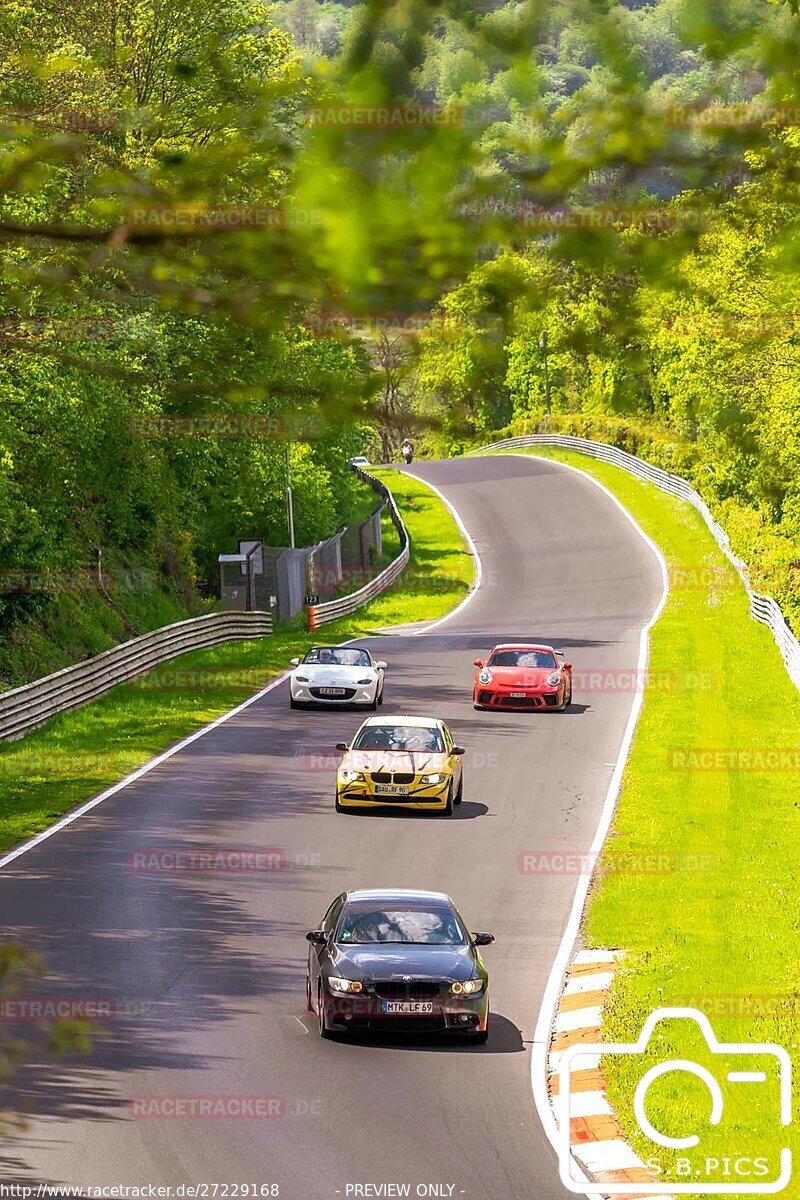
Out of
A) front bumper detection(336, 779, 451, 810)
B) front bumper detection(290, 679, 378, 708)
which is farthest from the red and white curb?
front bumper detection(290, 679, 378, 708)

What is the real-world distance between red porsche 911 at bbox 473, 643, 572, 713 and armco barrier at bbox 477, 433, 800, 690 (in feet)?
15.7

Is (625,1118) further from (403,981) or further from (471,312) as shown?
(471,312)

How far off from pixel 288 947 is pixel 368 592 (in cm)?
4290

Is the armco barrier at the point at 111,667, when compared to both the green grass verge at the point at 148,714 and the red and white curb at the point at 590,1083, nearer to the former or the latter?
the green grass verge at the point at 148,714

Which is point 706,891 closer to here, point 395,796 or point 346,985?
point 395,796

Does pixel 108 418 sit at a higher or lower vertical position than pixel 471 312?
higher

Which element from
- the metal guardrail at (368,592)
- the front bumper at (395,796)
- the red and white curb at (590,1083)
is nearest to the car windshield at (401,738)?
the front bumper at (395,796)

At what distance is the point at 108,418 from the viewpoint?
121ft

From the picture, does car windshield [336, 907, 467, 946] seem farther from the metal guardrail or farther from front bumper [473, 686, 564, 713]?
the metal guardrail

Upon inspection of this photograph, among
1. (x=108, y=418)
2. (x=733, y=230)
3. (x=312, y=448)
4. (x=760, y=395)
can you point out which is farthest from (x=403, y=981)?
(x=312, y=448)

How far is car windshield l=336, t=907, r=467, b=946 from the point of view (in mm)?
16094

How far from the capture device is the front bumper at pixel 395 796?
2630cm

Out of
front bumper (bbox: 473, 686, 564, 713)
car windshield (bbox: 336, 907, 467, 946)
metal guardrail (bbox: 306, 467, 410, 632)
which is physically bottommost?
car windshield (bbox: 336, 907, 467, 946)

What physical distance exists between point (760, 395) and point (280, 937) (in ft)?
83.4
